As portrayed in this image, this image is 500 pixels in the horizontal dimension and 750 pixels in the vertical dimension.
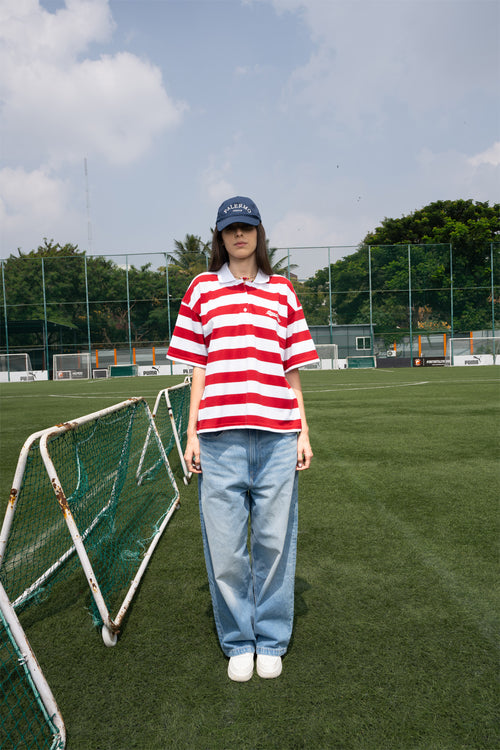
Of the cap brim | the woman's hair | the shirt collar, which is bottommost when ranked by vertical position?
the shirt collar

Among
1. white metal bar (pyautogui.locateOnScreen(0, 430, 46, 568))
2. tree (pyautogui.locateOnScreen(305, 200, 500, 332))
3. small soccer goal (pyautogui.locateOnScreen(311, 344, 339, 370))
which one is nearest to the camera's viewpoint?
white metal bar (pyautogui.locateOnScreen(0, 430, 46, 568))

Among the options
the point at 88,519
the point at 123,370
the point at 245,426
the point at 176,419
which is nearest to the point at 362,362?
the point at 123,370

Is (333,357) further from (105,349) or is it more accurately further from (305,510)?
(305,510)

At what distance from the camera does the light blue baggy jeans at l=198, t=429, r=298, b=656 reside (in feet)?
7.04

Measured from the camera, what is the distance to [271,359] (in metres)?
2.16

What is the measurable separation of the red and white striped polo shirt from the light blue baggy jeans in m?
0.08

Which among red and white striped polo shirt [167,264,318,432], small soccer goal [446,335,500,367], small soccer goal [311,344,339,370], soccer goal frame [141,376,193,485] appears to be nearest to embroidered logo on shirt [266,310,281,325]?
red and white striped polo shirt [167,264,318,432]

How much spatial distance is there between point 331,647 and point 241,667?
45cm

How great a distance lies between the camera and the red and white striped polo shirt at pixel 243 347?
2121 millimetres

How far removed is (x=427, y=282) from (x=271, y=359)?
119 ft

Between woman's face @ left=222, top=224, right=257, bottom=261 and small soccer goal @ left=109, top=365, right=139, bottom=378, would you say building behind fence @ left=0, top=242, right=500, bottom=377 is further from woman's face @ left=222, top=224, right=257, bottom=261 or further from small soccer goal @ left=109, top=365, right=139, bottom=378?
woman's face @ left=222, top=224, right=257, bottom=261

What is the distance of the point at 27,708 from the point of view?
6.93 feet

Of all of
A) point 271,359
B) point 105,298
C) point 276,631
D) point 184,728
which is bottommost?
point 184,728

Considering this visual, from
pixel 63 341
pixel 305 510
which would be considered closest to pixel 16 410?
pixel 305 510
